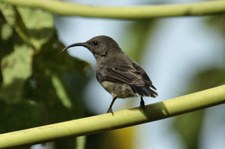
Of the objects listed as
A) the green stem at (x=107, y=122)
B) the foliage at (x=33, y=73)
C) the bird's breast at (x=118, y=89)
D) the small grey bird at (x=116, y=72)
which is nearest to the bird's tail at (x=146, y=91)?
the small grey bird at (x=116, y=72)

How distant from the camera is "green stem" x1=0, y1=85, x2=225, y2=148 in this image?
6.37ft

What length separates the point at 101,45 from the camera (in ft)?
13.0

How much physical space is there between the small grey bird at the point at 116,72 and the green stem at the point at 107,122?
780 millimetres

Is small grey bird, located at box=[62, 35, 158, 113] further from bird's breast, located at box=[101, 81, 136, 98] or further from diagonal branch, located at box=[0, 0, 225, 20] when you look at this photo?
diagonal branch, located at box=[0, 0, 225, 20]

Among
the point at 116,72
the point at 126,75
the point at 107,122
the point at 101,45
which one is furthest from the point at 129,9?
the point at 101,45

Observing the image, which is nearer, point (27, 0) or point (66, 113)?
point (27, 0)

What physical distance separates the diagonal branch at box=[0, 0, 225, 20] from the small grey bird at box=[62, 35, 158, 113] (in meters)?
0.38

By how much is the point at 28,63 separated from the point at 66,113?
306 millimetres

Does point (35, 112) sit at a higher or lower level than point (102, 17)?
lower

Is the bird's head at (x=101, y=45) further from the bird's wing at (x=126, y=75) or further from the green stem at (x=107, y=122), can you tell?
the green stem at (x=107, y=122)

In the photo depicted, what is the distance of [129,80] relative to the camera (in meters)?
3.23

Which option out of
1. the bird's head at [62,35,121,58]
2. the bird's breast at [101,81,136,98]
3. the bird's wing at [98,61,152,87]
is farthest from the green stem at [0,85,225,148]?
the bird's head at [62,35,121,58]

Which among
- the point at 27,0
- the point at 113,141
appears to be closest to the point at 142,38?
the point at 113,141

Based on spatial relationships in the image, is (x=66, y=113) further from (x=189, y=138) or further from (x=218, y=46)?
(x=218, y=46)
